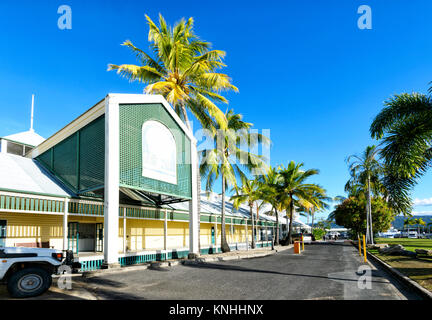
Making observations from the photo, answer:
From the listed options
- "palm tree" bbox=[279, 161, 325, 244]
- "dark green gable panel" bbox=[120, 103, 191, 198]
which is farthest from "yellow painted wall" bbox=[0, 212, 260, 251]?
"palm tree" bbox=[279, 161, 325, 244]

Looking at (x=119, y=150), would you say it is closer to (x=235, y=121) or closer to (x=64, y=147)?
(x=64, y=147)

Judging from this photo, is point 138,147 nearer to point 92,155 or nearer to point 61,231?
point 92,155

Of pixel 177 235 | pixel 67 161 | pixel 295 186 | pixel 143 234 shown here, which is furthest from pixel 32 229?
pixel 295 186

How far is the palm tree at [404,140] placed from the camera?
1030cm

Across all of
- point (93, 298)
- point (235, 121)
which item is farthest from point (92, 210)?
point (235, 121)

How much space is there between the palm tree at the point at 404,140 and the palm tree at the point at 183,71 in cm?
868

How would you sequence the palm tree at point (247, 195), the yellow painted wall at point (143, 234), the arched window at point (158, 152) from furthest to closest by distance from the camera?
the palm tree at point (247, 195), the yellow painted wall at point (143, 234), the arched window at point (158, 152)

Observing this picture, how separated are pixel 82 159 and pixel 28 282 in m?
7.65

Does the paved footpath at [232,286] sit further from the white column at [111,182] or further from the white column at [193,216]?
the white column at [193,216]

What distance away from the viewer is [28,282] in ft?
22.4

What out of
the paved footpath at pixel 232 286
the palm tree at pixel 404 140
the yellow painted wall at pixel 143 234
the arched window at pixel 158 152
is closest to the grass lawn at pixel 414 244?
the palm tree at pixel 404 140

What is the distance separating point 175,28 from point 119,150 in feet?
29.5

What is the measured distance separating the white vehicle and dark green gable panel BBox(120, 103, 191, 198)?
5.30 meters

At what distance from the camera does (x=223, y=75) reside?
18109mm
